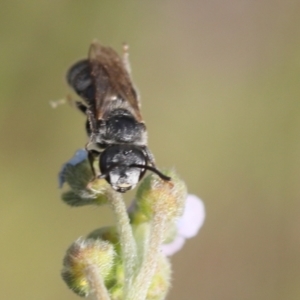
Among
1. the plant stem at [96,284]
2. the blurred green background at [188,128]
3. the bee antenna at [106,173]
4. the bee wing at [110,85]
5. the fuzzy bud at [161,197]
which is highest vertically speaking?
the blurred green background at [188,128]

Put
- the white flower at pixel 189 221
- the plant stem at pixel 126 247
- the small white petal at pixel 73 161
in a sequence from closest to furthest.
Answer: the plant stem at pixel 126 247, the small white petal at pixel 73 161, the white flower at pixel 189 221

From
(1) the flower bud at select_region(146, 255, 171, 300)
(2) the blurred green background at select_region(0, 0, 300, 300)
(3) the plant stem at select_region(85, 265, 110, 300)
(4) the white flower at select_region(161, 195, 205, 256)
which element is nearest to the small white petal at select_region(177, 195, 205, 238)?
(4) the white flower at select_region(161, 195, 205, 256)

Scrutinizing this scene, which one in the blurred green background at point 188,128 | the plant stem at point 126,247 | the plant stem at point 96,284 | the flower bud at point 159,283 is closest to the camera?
the plant stem at point 96,284

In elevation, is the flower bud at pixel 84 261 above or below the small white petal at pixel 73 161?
below

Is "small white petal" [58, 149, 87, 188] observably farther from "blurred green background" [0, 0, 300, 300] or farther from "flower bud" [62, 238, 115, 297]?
"blurred green background" [0, 0, 300, 300]

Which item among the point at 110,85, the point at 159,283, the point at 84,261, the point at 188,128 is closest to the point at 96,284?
the point at 84,261

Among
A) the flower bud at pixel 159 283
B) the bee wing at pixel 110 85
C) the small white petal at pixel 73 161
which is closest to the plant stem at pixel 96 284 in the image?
the flower bud at pixel 159 283

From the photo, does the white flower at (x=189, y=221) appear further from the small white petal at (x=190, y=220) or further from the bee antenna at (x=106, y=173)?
the bee antenna at (x=106, y=173)

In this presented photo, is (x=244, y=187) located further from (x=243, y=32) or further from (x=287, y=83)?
(x=243, y=32)

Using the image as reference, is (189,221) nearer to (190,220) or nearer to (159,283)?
(190,220)
